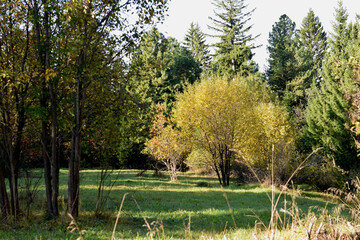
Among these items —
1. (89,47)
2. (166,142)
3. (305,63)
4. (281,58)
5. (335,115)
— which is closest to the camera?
(89,47)

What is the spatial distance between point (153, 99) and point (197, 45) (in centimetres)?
4047

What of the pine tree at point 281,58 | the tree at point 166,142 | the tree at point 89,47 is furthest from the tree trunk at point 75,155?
the pine tree at point 281,58

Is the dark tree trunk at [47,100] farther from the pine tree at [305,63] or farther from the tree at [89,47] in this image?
the pine tree at [305,63]

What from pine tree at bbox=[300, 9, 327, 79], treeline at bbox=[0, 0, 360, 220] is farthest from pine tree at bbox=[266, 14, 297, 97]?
pine tree at bbox=[300, 9, 327, 79]

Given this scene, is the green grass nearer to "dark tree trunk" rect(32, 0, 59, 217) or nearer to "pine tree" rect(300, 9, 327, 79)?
"dark tree trunk" rect(32, 0, 59, 217)

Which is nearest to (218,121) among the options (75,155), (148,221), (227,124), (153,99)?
(227,124)

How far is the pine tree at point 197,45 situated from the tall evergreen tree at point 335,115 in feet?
74.9

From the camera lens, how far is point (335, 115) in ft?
69.3

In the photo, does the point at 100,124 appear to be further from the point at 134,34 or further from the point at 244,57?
the point at 244,57

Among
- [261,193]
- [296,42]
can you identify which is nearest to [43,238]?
[261,193]

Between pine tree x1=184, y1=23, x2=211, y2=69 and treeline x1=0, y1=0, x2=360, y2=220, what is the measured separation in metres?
0.17

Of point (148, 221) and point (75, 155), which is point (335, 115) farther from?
point (75, 155)

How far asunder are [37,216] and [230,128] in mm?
14258

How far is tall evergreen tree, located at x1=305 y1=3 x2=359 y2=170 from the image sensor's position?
19266mm
